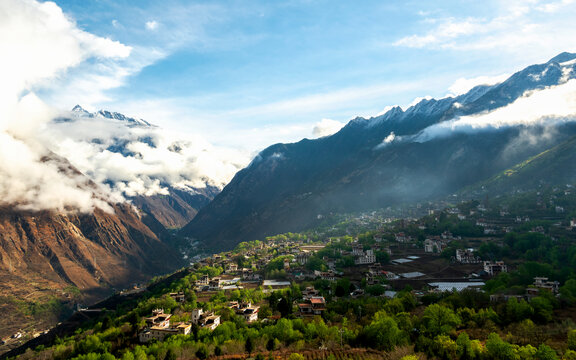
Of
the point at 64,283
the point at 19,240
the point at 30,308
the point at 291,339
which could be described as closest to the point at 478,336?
the point at 291,339

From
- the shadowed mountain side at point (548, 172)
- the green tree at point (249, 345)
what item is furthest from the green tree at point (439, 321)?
the shadowed mountain side at point (548, 172)

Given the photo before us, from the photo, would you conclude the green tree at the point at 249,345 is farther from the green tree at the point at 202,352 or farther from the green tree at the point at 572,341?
the green tree at the point at 572,341

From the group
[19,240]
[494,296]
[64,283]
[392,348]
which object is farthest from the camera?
[19,240]

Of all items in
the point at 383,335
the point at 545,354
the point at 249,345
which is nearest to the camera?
the point at 545,354

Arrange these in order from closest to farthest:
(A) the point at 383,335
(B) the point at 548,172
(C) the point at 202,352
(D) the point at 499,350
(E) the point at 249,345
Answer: (D) the point at 499,350 < (A) the point at 383,335 < (C) the point at 202,352 < (E) the point at 249,345 < (B) the point at 548,172

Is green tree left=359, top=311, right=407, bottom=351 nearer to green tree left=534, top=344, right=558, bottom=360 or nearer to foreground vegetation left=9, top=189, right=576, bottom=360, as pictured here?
foreground vegetation left=9, top=189, right=576, bottom=360

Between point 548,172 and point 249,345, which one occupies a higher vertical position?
point 249,345

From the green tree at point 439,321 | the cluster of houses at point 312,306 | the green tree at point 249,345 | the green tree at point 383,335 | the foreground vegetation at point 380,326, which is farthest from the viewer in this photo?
the cluster of houses at point 312,306

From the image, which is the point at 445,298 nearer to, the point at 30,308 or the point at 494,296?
the point at 494,296

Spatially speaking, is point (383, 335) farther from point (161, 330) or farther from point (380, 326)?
point (161, 330)

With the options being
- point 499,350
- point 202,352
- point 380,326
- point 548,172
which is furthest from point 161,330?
point 548,172

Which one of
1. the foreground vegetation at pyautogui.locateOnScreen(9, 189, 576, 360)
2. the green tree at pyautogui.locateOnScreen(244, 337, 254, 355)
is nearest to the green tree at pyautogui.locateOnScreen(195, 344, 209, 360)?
the foreground vegetation at pyautogui.locateOnScreen(9, 189, 576, 360)
